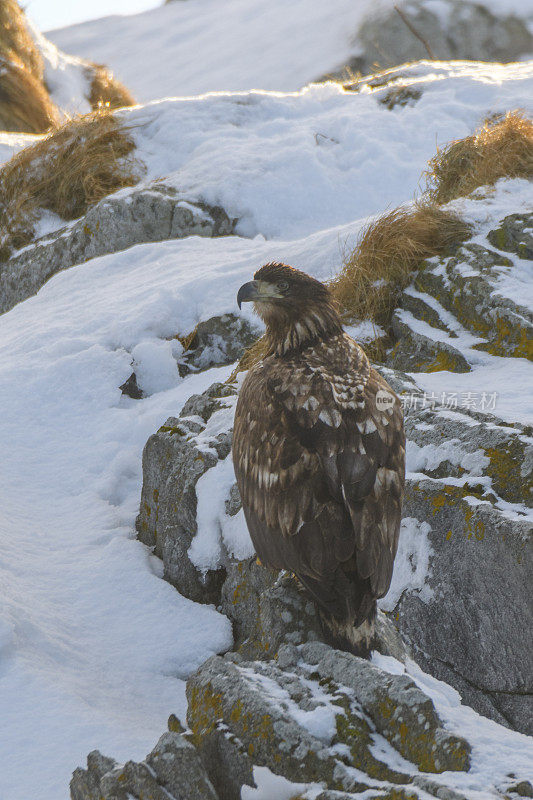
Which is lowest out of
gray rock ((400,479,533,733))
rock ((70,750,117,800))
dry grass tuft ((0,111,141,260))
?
gray rock ((400,479,533,733))

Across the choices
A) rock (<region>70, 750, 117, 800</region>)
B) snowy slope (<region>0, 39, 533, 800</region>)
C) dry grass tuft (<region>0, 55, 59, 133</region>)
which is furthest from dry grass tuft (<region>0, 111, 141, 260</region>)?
rock (<region>70, 750, 117, 800</region>)

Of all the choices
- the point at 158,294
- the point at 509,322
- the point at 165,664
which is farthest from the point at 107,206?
the point at 165,664

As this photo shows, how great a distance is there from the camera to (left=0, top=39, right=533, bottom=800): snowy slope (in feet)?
11.5

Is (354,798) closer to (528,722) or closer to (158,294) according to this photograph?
(528,722)

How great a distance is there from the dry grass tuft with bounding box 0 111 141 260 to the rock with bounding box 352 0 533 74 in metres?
13.5

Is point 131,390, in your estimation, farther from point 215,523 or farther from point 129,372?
point 215,523

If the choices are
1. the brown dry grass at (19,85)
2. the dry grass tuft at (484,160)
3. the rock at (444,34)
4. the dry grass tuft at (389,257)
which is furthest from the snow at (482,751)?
the rock at (444,34)

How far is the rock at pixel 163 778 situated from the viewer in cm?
213

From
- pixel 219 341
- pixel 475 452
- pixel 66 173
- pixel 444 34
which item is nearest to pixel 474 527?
pixel 475 452

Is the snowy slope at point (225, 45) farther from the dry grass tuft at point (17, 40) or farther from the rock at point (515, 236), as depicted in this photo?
the rock at point (515, 236)

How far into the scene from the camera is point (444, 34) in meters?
22.4

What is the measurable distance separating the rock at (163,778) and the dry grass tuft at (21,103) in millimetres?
12853

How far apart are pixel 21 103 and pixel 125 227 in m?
6.61

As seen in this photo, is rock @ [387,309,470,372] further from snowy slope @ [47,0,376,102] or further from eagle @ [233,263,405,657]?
snowy slope @ [47,0,376,102]
